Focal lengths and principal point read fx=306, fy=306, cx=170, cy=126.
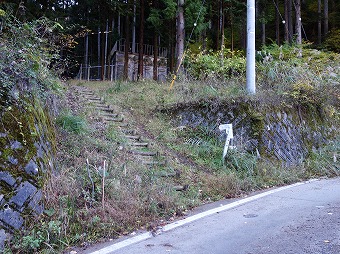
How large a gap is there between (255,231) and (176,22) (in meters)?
14.0

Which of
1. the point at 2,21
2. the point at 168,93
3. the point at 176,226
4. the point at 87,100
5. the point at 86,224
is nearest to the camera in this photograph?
the point at 86,224

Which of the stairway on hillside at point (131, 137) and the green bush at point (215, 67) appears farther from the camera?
the green bush at point (215, 67)

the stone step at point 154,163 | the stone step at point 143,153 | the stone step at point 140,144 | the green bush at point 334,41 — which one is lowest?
the stone step at point 154,163

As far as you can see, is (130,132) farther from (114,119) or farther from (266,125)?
(266,125)

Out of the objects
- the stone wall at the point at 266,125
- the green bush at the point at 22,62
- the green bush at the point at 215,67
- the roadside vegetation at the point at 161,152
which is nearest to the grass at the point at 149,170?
the roadside vegetation at the point at 161,152

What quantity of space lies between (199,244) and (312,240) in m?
1.39

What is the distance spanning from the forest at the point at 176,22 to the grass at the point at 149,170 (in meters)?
3.93

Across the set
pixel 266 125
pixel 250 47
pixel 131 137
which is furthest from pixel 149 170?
pixel 250 47

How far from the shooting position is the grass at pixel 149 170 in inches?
163

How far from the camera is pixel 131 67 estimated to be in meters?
25.8

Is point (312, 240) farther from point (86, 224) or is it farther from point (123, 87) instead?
point (123, 87)

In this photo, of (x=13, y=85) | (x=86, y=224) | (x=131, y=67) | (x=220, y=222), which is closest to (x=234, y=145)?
(x=220, y=222)

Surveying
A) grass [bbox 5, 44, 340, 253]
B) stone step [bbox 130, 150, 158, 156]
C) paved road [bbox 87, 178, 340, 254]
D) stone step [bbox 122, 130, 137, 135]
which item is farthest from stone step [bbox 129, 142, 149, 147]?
paved road [bbox 87, 178, 340, 254]

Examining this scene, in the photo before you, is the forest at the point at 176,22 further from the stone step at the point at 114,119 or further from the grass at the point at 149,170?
the grass at the point at 149,170
